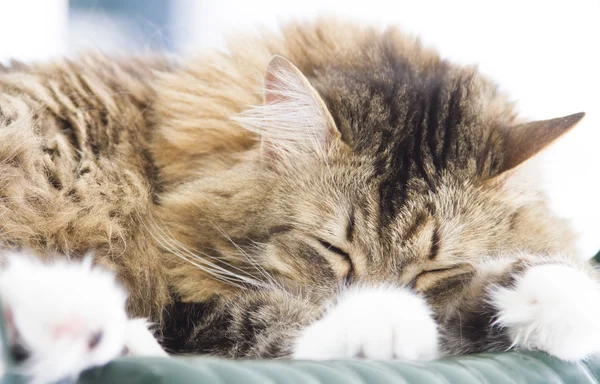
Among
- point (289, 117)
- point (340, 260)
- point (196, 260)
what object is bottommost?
point (196, 260)

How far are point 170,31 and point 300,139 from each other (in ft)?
2.50

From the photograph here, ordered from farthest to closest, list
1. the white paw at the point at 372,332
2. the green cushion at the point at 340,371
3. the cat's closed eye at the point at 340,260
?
the cat's closed eye at the point at 340,260 < the white paw at the point at 372,332 < the green cushion at the point at 340,371

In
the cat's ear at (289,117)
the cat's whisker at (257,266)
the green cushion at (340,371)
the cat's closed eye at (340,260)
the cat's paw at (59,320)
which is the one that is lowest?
the cat's whisker at (257,266)

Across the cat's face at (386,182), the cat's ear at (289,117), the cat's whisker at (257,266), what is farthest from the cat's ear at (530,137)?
the cat's whisker at (257,266)

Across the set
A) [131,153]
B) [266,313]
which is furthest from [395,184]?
[131,153]

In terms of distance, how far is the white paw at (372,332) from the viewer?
0.87 metres

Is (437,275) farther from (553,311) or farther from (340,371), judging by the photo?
(340,371)

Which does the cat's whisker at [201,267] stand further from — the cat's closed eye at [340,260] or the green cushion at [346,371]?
the green cushion at [346,371]

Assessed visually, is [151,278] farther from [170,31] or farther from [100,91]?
[170,31]

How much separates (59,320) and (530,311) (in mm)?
735

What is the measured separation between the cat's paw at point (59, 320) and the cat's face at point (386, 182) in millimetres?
473

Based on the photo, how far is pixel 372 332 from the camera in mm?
877

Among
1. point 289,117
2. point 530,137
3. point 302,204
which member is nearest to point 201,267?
point 302,204

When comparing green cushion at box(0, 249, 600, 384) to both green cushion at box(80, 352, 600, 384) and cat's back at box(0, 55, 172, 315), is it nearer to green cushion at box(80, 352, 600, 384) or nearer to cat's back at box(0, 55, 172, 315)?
green cushion at box(80, 352, 600, 384)
